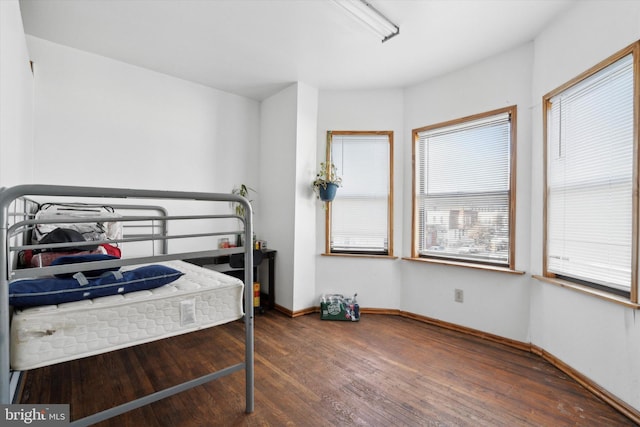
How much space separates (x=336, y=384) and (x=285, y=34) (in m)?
2.63

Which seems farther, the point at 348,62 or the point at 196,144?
the point at 196,144

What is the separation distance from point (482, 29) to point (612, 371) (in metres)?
2.47

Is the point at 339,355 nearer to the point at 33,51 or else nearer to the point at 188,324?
the point at 188,324

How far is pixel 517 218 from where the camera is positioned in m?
2.57

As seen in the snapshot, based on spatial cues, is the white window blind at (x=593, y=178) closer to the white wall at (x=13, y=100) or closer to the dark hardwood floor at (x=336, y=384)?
the dark hardwood floor at (x=336, y=384)

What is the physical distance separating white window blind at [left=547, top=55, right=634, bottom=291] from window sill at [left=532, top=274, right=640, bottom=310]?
7 centimetres

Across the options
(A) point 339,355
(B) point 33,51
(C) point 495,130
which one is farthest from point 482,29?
(B) point 33,51

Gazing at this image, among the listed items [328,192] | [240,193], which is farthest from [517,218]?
[240,193]

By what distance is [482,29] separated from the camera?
2311mm

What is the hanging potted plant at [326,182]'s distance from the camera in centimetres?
329

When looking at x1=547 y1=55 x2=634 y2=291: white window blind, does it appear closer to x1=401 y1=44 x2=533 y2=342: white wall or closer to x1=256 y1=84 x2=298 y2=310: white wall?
x1=401 y1=44 x2=533 y2=342: white wall

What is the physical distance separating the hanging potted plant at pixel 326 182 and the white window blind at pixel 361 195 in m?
0.12

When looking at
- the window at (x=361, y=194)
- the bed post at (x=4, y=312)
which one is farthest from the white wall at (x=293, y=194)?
the bed post at (x=4, y=312)

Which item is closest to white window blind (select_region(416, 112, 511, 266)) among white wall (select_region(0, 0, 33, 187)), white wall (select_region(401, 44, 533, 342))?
white wall (select_region(401, 44, 533, 342))
